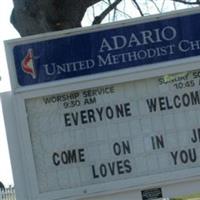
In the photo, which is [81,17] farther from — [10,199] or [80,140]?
[10,199]

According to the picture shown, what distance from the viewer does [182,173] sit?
886cm

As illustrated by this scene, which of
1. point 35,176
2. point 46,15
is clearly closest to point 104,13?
point 46,15

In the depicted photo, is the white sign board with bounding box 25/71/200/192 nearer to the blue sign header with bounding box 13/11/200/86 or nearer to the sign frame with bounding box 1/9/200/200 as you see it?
the sign frame with bounding box 1/9/200/200

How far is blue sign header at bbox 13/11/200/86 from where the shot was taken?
890cm

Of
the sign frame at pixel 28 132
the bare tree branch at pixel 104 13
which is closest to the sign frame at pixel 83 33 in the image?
the sign frame at pixel 28 132

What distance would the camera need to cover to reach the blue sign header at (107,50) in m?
8.90

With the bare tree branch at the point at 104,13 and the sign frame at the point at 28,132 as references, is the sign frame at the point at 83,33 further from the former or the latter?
the bare tree branch at the point at 104,13

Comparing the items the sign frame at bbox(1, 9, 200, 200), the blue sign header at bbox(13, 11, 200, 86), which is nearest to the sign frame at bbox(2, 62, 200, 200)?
the sign frame at bbox(1, 9, 200, 200)

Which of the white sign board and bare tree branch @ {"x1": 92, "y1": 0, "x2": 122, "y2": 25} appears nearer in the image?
the white sign board

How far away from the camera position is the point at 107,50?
8.92 m

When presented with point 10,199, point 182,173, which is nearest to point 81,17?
point 182,173

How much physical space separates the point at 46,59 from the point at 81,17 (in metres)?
3.24

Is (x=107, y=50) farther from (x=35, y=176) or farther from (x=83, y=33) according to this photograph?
(x=35, y=176)

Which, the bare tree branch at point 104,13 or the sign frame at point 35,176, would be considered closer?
the sign frame at point 35,176
